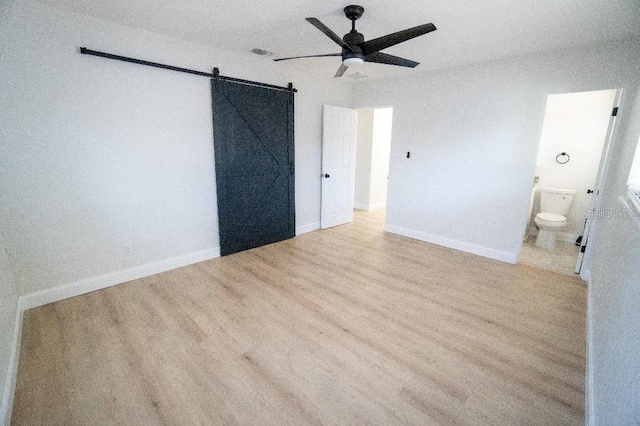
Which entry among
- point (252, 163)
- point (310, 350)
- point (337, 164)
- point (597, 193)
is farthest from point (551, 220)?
point (252, 163)

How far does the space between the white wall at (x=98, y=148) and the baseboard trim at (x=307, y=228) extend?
1.50 meters

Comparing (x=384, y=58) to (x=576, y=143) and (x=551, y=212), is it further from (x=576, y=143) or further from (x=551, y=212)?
(x=551, y=212)

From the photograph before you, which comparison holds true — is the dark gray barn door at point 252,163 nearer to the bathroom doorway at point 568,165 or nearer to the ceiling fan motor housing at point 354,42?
the ceiling fan motor housing at point 354,42

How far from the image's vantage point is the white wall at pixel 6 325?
1.52 m

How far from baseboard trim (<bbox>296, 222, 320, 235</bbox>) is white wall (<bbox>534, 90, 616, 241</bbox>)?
3.77 m

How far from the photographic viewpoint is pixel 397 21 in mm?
2406

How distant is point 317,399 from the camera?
1628mm

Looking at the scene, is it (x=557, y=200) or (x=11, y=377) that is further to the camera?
(x=557, y=200)

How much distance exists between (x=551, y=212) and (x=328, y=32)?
14.4ft

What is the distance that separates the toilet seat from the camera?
Result: 12.5 feet

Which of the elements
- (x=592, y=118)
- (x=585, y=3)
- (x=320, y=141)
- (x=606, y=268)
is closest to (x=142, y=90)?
(x=320, y=141)

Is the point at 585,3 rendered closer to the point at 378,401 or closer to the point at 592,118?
the point at 592,118

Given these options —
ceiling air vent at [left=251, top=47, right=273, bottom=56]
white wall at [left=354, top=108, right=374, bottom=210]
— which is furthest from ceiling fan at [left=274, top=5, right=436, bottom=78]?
white wall at [left=354, top=108, right=374, bottom=210]

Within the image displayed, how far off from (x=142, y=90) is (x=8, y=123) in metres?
1.07
